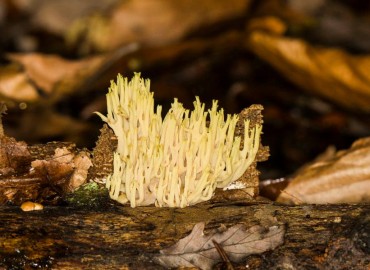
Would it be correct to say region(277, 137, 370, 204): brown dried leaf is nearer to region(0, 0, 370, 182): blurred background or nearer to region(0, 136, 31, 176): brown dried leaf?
region(0, 0, 370, 182): blurred background

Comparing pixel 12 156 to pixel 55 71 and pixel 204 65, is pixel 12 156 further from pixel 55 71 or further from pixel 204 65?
pixel 204 65

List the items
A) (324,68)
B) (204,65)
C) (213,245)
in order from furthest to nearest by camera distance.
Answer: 1. (204,65)
2. (324,68)
3. (213,245)

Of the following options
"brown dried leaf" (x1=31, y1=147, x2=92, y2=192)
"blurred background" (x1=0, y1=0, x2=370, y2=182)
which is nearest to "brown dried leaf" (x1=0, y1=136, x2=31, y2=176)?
"brown dried leaf" (x1=31, y1=147, x2=92, y2=192)

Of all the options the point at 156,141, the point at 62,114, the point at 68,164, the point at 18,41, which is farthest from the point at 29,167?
the point at 18,41

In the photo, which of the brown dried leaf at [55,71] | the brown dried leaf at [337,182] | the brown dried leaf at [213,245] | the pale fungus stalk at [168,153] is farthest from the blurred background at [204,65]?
the brown dried leaf at [213,245]

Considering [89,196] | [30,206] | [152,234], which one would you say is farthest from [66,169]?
[152,234]

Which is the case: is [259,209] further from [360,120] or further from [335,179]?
[360,120]

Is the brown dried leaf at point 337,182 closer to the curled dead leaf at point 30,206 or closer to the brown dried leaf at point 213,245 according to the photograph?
the brown dried leaf at point 213,245
